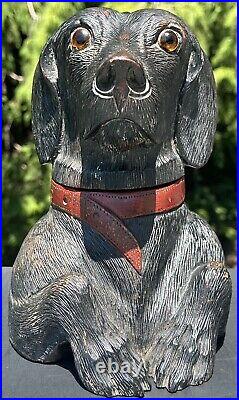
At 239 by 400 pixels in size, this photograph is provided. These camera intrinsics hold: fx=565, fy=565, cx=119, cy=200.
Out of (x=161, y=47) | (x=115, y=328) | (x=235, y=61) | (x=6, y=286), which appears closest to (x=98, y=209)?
(x=115, y=328)

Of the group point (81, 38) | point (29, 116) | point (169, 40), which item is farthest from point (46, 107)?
point (29, 116)

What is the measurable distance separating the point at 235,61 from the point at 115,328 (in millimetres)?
1838

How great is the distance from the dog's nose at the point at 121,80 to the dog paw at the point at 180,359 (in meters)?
0.60

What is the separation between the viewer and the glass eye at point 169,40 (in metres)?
1.27

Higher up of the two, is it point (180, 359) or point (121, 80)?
point (121, 80)

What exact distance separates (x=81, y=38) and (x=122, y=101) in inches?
7.7

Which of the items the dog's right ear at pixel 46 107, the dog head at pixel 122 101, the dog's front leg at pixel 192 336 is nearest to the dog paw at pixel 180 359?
the dog's front leg at pixel 192 336

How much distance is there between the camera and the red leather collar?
4.52 feet

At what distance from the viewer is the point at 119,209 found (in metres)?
1.38

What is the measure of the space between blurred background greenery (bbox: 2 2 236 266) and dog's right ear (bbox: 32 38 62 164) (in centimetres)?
132

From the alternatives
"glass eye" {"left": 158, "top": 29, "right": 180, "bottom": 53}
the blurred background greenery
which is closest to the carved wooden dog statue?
"glass eye" {"left": 158, "top": 29, "right": 180, "bottom": 53}

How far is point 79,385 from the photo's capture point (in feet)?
4.75

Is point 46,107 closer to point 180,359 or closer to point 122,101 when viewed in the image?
point 122,101

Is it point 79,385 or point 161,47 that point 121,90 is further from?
point 79,385
